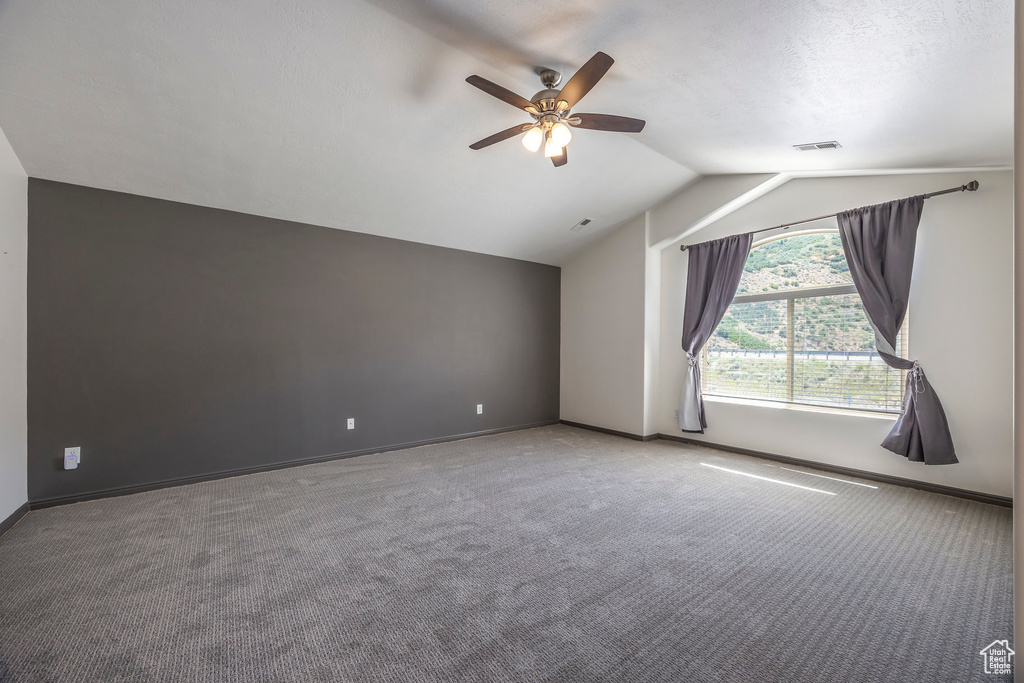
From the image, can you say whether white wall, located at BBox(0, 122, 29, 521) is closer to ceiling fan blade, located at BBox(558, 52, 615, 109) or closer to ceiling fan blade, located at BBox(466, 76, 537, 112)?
ceiling fan blade, located at BBox(466, 76, 537, 112)

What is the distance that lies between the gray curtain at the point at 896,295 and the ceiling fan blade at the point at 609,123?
2547 millimetres

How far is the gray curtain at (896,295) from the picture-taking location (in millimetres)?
3434

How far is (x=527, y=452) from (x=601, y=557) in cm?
239

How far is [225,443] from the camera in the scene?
380 cm

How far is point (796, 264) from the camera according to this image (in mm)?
4422

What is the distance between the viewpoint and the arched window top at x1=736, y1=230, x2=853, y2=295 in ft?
13.6

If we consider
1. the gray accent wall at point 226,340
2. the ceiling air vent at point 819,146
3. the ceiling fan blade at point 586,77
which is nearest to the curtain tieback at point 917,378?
the ceiling air vent at point 819,146

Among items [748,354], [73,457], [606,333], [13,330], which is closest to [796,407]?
[748,354]

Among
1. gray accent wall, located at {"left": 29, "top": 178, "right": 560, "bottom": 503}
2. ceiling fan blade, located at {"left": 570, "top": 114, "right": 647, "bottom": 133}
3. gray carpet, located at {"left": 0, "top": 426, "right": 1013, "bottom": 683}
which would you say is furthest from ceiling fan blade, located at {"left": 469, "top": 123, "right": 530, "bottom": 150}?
→ gray carpet, located at {"left": 0, "top": 426, "right": 1013, "bottom": 683}

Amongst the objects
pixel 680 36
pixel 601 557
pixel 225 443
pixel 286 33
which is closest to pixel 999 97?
pixel 680 36

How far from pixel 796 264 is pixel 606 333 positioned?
222 centimetres

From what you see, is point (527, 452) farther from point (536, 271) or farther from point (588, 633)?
point (588, 633)

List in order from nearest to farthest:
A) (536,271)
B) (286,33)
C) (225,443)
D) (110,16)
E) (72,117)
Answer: (110,16)
(286,33)
(72,117)
(225,443)
(536,271)

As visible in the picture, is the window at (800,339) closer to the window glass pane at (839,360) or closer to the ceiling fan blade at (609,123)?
the window glass pane at (839,360)
